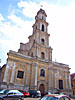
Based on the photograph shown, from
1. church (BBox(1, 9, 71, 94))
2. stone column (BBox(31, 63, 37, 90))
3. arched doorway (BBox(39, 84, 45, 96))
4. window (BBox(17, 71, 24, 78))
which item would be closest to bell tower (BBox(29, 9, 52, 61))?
church (BBox(1, 9, 71, 94))

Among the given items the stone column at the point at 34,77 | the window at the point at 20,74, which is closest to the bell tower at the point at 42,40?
the stone column at the point at 34,77

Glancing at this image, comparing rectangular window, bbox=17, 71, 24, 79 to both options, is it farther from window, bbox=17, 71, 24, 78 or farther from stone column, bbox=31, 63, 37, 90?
stone column, bbox=31, 63, 37, 90

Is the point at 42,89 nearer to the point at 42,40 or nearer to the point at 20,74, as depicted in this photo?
the point at 20,74

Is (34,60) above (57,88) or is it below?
above

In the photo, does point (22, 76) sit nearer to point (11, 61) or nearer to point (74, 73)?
point (11, 61)

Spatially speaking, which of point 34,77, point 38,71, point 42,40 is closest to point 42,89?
point 34,77

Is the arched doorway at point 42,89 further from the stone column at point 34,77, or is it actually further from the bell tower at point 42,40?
the bell tower at point 42,40

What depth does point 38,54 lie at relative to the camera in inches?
958

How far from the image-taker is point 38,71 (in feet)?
72.1

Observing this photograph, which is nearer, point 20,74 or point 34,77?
point 20,74

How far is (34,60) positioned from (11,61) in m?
5.55

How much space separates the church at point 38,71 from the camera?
18.8 meters

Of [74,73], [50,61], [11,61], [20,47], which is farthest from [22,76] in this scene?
[74,73]

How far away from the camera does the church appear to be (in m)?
18.8
